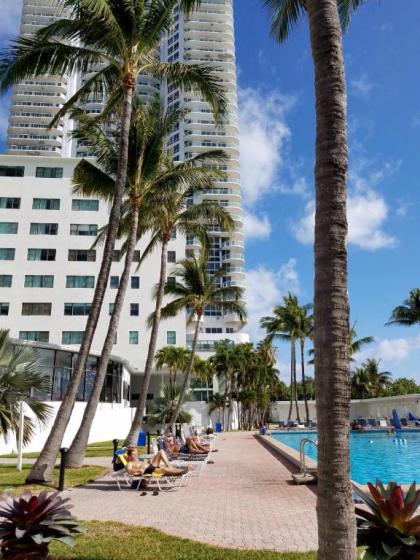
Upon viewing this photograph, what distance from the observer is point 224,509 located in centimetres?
909

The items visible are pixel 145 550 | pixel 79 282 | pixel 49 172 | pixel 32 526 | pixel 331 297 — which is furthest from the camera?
pixel 49 172

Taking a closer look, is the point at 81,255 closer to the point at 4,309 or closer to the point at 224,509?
the point at 4,309

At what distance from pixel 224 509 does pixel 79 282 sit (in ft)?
146

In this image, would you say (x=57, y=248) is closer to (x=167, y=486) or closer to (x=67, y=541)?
(x=167, y=486)

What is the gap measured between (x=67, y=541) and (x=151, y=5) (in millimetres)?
14358

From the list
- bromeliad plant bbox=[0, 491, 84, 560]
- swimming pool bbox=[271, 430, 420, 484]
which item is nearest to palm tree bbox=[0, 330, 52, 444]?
bromeliad plant bbox=[0, 491, 84, 560]

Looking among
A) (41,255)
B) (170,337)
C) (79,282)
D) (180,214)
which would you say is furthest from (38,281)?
(180,214)

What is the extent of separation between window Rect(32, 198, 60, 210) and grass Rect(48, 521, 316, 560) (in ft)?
163

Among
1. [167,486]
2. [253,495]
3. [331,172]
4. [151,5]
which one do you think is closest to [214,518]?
[253,495]

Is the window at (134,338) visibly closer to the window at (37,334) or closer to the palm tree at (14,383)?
the window at (37,334)

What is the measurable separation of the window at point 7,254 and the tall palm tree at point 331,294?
5079cm

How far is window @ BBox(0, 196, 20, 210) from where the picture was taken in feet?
172

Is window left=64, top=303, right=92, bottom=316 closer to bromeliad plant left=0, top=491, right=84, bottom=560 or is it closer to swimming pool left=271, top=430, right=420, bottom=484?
swimming pool left=271, top=430, right=420, bottom=484

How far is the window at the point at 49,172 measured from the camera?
53.8 metres
